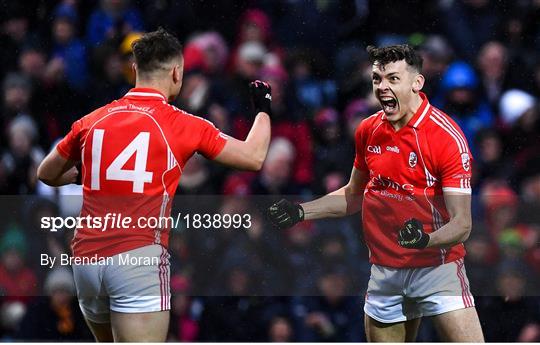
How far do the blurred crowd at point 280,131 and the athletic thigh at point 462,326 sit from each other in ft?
5.76

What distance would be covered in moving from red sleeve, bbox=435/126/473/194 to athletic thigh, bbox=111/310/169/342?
4.53ft

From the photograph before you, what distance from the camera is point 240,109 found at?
8.61 m

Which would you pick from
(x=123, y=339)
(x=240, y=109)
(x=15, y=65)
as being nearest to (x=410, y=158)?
(x=123, y=339)

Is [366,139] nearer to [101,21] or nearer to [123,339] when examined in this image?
[123,339]

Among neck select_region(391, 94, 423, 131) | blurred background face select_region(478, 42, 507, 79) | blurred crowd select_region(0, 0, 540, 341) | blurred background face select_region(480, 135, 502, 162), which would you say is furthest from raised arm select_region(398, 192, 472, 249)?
blurred background face select_region(478, 42, 507, 79)

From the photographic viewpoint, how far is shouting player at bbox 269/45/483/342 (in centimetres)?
545

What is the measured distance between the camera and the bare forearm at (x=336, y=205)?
595cm

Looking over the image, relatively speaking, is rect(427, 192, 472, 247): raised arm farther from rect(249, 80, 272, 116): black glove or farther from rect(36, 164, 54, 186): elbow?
rect(36, 164, 54, 186): elbow

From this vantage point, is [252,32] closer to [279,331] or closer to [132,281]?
[279,331]

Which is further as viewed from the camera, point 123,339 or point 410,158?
point 410,158

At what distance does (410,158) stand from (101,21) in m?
4.31

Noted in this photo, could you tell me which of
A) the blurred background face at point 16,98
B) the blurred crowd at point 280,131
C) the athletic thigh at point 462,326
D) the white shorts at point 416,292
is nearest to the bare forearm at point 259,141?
the white shorts at point 416,292

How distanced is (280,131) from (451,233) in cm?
327

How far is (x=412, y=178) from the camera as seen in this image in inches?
219
